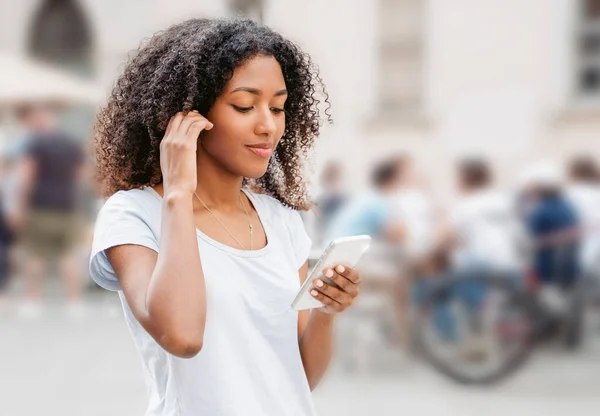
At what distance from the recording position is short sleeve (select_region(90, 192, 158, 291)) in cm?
167

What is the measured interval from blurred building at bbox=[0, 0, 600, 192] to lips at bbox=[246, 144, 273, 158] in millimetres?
9154

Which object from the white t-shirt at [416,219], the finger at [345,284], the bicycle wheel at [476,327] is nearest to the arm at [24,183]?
the white t-shirt at [416,219]

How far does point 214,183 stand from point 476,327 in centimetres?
472

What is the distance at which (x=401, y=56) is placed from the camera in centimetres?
1191

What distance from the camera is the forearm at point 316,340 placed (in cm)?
183

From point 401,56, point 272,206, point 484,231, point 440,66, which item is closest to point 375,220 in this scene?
point 484,231

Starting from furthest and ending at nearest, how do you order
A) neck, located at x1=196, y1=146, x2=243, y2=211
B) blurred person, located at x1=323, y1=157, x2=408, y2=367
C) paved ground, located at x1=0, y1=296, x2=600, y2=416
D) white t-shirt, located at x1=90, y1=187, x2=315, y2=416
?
1. blurred person, located at x1=323, y1=157, x2=408, y2=367
2. paved ground, located at x1=0, y1=296, x2=600, y2=416
3. neck, located at x1=196, y1=146, x2=243, y2=211
4. white t-shirt, located at x1=90, y1=187, x2=315, y2=416

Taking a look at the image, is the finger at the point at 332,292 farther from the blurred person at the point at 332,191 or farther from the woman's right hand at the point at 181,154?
the blurred person at the point at 332,191

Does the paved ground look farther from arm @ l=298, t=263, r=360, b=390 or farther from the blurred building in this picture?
the blurred building

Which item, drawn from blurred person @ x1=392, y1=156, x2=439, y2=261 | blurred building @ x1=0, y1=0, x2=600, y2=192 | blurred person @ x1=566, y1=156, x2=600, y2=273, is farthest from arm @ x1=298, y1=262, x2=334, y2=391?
blurred building @ x1=0, y1=0, x2=600, y2=192

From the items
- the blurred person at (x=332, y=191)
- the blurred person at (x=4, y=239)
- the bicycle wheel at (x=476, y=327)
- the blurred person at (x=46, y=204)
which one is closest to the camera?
the bicycle wheel at (x=476, y=327)

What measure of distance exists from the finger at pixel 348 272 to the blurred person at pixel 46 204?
7.21 m

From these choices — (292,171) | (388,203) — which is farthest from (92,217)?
(292,171)

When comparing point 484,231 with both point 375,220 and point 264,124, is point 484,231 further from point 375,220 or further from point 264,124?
point 264,124
